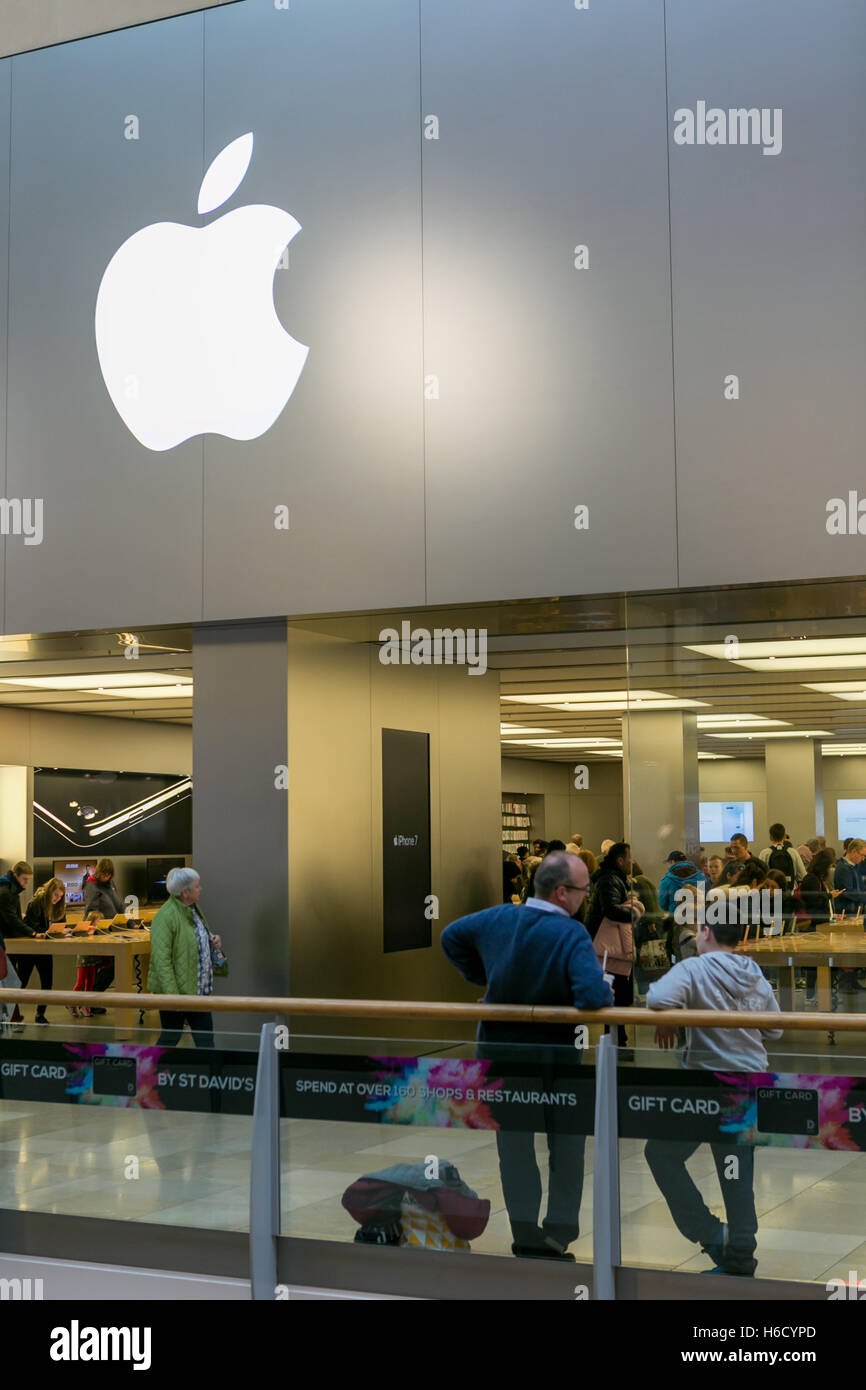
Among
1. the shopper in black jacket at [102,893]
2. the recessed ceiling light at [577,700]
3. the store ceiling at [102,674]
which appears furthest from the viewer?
the recessed ceiling light at [577,700]

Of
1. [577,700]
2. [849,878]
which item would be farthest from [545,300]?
[577,700]

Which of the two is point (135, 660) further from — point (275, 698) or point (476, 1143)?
point (476, 1143)

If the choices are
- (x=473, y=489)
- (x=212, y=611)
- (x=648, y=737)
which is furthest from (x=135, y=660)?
(x=648, y=737)

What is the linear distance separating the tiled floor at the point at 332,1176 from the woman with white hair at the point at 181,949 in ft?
7.48

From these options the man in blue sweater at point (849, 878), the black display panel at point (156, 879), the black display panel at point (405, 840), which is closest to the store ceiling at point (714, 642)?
the man in blue sweater at point (849, 878)

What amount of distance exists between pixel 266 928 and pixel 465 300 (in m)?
4.15

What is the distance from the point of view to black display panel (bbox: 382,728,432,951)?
34.4ft

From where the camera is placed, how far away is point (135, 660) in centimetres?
1181

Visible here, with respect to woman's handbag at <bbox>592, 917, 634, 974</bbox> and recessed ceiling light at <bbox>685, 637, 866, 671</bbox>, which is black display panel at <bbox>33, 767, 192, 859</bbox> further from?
recessed ceiling light at <bbox>685, 637, 866, 671</bbox>

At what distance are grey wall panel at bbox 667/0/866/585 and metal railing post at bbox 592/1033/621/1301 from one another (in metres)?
3.52

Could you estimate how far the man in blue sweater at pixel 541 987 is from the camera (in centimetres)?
511

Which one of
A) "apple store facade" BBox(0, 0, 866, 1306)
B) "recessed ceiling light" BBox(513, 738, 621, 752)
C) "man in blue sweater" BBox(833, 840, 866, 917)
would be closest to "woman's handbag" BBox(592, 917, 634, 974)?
"apple store facade" BBox(0, 0, 866, 1306)

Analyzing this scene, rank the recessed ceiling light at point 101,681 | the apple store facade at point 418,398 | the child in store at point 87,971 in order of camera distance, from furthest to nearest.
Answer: the child in store at point 87,971, the recessed ceiling light at point 101,681, the apple store facade at point 418,398

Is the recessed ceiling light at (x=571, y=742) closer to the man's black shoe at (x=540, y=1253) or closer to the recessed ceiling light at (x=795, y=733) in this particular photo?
the recessed ceiling light at (x=795, y=733)
